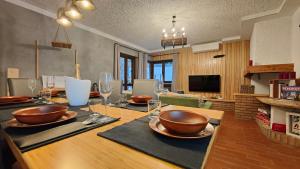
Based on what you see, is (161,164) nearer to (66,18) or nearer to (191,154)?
(191,154)

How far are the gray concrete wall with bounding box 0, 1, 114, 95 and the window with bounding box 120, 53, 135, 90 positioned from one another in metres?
1.46

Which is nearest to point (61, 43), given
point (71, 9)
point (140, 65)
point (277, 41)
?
point (71, 9)

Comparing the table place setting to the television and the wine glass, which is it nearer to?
the wine glass

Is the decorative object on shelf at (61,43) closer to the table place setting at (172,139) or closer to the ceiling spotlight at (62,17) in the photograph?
the ceiling spotlight at (62,17)

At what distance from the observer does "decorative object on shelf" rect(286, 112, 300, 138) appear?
1.92m

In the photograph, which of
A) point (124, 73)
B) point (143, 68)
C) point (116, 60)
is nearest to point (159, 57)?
point (143, 68)

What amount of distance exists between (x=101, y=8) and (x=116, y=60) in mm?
1986

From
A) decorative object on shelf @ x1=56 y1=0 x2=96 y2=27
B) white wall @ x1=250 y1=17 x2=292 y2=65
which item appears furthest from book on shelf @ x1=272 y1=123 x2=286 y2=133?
decorative object on shelf @ x1=56 y1=0 x2=96 y2=27

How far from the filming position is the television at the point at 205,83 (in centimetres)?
504

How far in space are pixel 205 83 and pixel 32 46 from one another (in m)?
5.41

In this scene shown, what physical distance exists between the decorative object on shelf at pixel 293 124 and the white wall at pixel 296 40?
0.88 metres

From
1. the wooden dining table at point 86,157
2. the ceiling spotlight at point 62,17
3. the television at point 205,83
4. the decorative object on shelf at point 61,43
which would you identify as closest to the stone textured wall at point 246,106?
the television at point 205,83

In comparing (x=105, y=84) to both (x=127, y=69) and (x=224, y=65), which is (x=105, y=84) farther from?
(x=224, y=65)

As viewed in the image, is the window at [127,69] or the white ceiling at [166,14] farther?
the window at [127,69]
